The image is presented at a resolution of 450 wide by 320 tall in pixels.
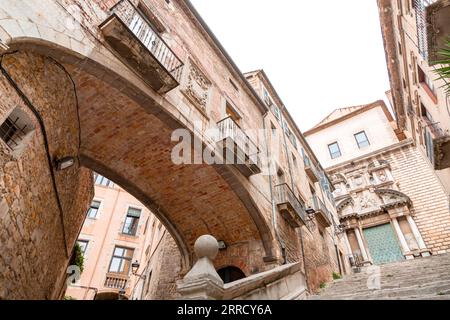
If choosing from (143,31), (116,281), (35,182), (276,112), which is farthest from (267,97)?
(116,281)

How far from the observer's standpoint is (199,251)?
343 centimetres

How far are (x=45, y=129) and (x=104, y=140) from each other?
2192 millimetres

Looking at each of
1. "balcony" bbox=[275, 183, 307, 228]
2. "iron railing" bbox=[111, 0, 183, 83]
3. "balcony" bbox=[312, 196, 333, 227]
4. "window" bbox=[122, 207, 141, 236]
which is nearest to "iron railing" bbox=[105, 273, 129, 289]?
"window" bbox=[122, 207, 141, 236]

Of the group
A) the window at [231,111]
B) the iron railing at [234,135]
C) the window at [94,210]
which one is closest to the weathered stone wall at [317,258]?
the iron railing at [234,135]

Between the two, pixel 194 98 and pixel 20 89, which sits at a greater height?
pixel 194 98

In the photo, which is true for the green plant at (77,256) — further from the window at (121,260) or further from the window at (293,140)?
the window at (293,140)

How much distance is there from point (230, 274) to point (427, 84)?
32.5ft

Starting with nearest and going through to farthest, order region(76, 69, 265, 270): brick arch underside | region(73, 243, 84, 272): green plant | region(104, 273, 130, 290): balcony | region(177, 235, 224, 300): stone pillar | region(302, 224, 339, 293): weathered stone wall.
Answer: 1. region(177, 235, 224, 300): stone pillar
2. region(76, 69, 265, 270): brick arch underside
3. region(302, 224, 339, 293): weathered stone wall
4. region(73, 243, 84, 272): green plant
5. region(104, 273, 130, 290): balcony

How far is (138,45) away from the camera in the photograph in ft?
17.5

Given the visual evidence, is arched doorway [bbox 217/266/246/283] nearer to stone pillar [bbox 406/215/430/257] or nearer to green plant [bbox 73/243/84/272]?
green plant [bbox 73/243/84/272]

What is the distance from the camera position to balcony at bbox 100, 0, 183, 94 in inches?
201

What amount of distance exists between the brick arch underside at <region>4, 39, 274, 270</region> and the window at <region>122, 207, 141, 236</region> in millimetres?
13372
